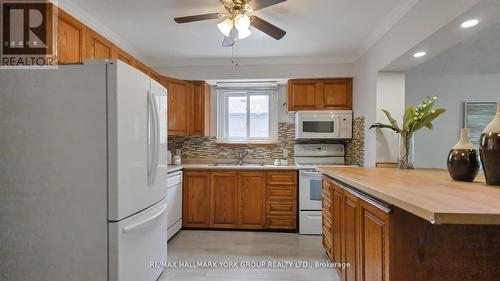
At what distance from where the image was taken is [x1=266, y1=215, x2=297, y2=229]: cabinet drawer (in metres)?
3.44

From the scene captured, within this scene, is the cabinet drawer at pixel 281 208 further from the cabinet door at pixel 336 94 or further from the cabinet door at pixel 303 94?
the cabinet door at pixel 336 94

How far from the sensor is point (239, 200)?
349 centimetres

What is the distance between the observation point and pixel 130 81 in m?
1.66

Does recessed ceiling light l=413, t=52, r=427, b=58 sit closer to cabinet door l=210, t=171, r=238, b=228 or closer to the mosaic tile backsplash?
the mosaic tile backsplash

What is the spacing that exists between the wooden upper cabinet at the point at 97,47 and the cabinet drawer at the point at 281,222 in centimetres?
269

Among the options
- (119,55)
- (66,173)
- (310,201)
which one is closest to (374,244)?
(66,173)

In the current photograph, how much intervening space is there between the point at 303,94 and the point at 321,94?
0.25m

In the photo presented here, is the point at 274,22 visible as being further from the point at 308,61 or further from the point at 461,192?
the point at 461,192

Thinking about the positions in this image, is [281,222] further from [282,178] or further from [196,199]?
[196,199]

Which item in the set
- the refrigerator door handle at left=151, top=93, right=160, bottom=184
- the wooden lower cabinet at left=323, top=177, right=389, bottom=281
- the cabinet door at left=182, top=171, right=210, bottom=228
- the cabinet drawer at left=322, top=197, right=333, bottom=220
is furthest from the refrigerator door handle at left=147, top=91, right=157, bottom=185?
the cabinet door at left=182, top=171, right=210, bottom=228

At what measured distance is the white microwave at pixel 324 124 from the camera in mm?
3621

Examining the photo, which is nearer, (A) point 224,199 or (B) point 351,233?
(B) point 351,233

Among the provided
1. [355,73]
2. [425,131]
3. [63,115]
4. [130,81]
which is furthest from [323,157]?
[63,115]

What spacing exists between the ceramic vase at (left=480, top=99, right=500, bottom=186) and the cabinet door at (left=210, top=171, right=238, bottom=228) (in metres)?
2.59
